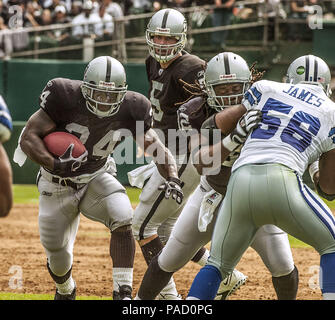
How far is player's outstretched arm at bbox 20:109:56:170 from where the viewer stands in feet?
18.9

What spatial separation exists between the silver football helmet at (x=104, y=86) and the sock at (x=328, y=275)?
6.86 feet

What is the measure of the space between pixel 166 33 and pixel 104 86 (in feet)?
4.69

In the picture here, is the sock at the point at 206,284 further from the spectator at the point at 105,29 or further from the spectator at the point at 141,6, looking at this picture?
the spectator at the point at 141,6

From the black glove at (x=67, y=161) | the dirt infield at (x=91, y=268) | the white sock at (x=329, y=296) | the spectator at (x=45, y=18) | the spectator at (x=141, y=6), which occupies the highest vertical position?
the black glove at (x=67, y=161)

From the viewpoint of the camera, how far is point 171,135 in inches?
272

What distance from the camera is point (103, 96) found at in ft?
19.1

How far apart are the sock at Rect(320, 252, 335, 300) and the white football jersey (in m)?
0.55

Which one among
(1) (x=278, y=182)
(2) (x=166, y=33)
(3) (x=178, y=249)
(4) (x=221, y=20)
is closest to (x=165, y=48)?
(2) (x=166, y=33)

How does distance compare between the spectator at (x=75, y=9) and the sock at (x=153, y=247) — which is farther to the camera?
the spectator at (x=75, y=9)

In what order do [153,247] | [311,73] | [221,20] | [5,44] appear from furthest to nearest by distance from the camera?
Result: [221,20]
[5,44]
[153,247]
[311,73]

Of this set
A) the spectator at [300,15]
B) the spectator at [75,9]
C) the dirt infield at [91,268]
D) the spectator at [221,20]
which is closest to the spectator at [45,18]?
the spectator at [75,9]

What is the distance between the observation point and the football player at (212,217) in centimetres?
530

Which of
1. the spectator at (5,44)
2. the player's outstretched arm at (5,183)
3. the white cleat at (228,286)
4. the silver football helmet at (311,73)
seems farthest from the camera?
the spectator at (5,44)

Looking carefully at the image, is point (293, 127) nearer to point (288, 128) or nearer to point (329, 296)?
point (288, 128)
